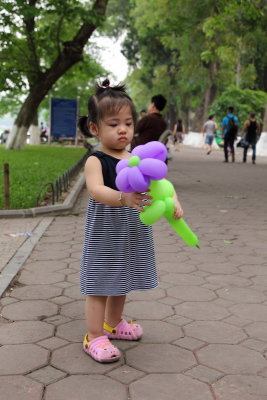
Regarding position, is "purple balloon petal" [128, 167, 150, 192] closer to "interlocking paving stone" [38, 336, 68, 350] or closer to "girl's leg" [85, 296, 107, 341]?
"girl's leg" [85, 296, 107, 341]

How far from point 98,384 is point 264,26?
18526 millimetres

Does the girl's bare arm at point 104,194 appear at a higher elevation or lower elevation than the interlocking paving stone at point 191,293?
higher

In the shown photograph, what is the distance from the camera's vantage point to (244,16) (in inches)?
750

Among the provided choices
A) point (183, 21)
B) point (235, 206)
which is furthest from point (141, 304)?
point (183, 21)

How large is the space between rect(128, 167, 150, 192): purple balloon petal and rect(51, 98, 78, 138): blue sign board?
19.1 meters

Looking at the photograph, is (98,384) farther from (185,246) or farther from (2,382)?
(185,246)

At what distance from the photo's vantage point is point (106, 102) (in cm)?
292

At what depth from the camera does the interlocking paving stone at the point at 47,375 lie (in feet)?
9.13

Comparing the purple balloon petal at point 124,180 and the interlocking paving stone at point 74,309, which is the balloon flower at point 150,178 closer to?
the purple balloon petal at point 124,180

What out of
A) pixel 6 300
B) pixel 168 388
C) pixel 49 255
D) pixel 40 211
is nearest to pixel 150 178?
pixel 168 388

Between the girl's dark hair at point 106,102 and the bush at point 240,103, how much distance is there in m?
32.2

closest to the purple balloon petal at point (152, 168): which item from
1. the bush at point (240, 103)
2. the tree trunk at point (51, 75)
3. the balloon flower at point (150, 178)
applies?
the balloon flower at point (150, 178)

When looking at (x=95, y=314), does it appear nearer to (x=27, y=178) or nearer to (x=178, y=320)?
(x=178, y=320)

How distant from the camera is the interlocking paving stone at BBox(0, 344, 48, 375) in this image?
291cm
